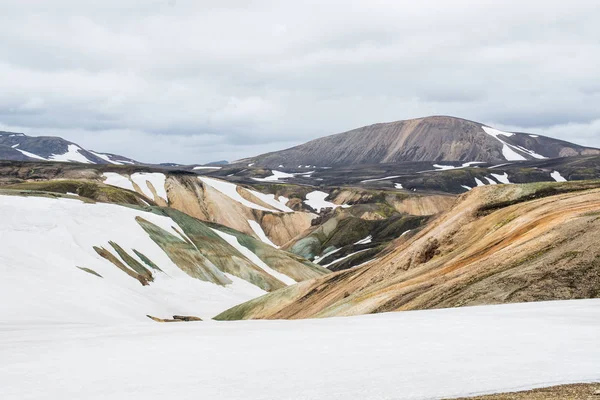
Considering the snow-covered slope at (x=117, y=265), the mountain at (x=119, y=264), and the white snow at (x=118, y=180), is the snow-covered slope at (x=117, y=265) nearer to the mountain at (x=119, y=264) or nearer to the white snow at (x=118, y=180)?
the mountain at (x=119, y=264)

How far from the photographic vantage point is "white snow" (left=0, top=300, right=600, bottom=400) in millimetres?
14000

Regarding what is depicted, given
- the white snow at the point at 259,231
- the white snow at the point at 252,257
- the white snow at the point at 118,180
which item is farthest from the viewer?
the white snow at the point at 118,180

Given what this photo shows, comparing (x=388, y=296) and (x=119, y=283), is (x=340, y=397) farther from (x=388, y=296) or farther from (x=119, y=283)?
(x=119, y=283)

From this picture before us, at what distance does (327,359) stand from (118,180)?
175 meters

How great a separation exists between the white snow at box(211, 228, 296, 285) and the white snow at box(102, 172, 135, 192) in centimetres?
7044

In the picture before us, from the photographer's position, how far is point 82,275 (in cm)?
5678

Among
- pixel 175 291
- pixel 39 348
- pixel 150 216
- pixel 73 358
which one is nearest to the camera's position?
pixel 73 358

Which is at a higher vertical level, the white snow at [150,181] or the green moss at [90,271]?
the white snow at [150,181]

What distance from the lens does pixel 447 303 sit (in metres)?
28.5

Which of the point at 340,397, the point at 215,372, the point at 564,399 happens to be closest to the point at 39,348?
the point at 215,372

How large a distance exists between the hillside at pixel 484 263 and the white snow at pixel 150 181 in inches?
4881

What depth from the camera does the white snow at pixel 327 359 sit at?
14.0 metres

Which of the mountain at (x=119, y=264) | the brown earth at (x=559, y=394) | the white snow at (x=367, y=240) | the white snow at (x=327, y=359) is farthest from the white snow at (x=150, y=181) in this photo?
the brown earth at (x=559, y=394)

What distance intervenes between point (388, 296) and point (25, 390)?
72.4ft
